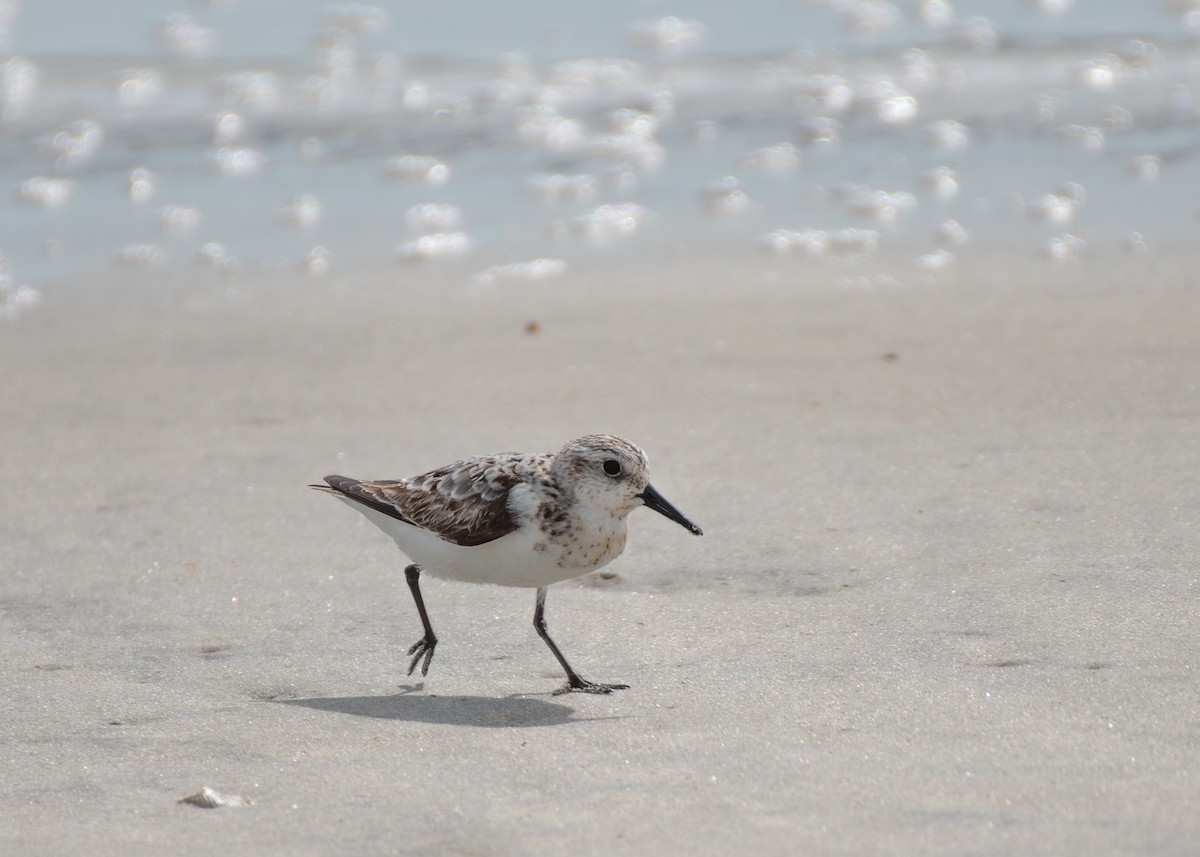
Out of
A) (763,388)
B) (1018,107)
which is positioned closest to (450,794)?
(763,388)

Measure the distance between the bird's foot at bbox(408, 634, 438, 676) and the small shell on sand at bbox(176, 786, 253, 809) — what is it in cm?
91

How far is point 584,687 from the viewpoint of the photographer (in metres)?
4.13

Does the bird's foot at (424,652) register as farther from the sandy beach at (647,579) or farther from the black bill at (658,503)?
the black bill at (658,503)

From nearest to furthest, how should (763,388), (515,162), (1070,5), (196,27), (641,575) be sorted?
(641,575) < (763,388) < (515,162) < (1070,5) < (196,27)

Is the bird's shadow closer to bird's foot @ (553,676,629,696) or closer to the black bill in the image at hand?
bird's foot @ (553,676,629,696)

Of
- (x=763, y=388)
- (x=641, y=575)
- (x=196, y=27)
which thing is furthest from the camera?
(x=196, y=27)

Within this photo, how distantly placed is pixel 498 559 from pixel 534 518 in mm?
179

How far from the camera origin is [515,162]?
1166cm

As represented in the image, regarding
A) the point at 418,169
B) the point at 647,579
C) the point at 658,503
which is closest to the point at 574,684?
the point at 658,503

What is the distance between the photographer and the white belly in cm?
420

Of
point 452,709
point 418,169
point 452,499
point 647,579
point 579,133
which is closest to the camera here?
point 452,709

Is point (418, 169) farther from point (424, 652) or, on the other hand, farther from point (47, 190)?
point (424, 652)

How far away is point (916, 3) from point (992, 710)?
1430 cm

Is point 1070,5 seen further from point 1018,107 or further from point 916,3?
point 1018,107
